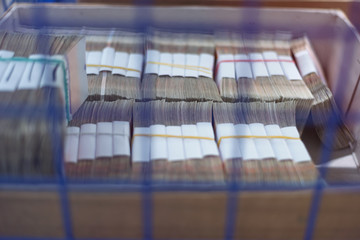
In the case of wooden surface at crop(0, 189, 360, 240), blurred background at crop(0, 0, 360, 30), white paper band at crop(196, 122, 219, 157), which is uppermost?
blurred background at crop(0, 0, 360, 30)

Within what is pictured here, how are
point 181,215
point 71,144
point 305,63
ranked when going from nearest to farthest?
point 181,215
point 71,144
point 305,63

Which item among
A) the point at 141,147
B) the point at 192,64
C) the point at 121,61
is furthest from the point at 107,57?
the point at 141,147

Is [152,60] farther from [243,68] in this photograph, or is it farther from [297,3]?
[297,3]

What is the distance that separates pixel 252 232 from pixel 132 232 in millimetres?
263

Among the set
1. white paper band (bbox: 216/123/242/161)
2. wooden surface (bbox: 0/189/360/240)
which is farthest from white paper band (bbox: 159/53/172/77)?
wooden surface (bbox: 0/189/360/240)

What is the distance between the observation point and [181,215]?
96 centimetres

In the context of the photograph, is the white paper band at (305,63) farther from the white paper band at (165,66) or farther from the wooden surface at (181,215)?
the wooden surface at (181,215)

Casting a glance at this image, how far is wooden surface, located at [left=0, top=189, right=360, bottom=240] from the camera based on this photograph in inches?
36.5

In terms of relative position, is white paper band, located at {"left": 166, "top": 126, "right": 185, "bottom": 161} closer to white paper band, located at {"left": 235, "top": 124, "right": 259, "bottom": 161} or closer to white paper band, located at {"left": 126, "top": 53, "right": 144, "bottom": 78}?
white paper band, located at {"left": 235, "top": 124, "right": 259, "bottom": 161}

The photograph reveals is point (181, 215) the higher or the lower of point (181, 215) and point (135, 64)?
the lower

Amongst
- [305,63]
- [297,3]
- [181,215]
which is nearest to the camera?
[181,215]

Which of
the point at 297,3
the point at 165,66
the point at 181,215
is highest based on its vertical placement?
the point at 297,3

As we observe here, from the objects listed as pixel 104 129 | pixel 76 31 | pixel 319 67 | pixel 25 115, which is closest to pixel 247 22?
pixel 319 67

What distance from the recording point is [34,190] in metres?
0.91
